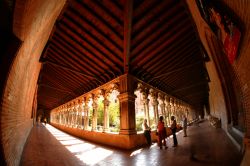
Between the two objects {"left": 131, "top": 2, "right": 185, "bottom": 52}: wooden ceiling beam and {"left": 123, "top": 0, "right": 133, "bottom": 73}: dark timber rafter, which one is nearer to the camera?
{"left": 123, "top": 0, "right": 133, "bottom": 73}: dark timber rafter

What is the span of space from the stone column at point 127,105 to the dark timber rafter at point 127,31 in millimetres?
539

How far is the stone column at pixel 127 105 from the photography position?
7.44m

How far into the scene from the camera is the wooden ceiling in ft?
19.0

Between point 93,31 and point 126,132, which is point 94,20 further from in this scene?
→ point 126,132

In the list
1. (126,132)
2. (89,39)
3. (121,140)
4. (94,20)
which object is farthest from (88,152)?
(94,20)

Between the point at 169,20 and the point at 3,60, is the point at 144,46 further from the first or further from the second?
A: the point at 3,60

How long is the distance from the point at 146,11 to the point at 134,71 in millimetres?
3128

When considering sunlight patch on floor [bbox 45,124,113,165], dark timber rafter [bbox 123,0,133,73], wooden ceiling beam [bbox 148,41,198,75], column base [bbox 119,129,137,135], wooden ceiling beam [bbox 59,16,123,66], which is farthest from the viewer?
wooden ceiling beam [bbox 148,41,198,75]

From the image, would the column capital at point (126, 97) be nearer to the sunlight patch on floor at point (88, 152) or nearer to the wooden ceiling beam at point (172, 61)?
the wooden ceiling beam at point (172, 61)

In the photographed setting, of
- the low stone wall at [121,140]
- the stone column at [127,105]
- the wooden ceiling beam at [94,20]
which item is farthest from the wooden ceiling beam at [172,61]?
the low stone wall at [121,140]

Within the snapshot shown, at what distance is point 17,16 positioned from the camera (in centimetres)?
172

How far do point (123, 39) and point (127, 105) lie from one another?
298 centimetres

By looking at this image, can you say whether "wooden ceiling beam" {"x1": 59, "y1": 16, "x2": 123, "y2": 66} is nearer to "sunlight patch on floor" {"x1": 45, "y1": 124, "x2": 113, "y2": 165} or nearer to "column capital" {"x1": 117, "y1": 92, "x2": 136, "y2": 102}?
"column capital" {"x1": 117, "y1": 92, "x2": 136, "y2": 102}

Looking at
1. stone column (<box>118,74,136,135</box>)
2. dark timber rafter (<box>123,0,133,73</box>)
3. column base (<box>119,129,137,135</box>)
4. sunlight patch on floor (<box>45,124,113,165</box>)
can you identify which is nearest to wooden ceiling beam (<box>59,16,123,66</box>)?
dark timber rafter (<box>123,0,133,73</box>)
